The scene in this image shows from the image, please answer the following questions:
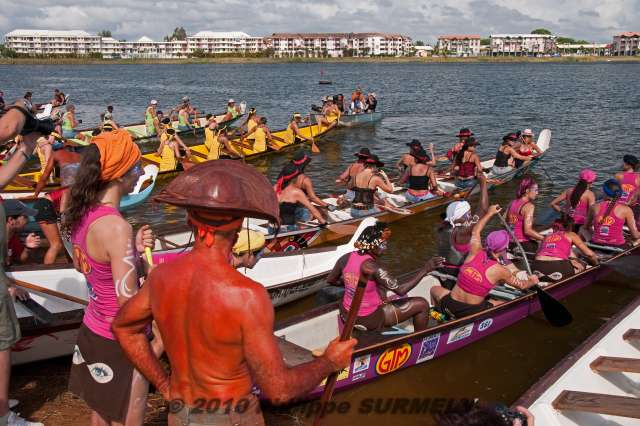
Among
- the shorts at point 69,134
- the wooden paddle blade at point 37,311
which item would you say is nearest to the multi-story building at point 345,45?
the shorts at point 69,134

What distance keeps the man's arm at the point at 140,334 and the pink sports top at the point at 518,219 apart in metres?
8.39

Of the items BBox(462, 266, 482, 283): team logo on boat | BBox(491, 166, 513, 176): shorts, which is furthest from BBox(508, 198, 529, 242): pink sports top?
BBox(491, 166, 513, 176): shorts

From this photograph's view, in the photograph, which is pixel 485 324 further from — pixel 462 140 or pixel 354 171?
pixel 462 140

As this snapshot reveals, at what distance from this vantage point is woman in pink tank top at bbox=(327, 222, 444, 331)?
5789 mm

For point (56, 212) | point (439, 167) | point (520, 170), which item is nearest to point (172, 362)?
point (56, 212)

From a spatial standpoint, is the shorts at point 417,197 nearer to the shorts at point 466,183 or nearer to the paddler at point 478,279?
the shorts at point 466,183

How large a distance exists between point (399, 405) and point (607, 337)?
2479 mm

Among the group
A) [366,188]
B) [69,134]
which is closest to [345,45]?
[69,134]

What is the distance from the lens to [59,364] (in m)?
6.76

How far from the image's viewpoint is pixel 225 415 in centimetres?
244

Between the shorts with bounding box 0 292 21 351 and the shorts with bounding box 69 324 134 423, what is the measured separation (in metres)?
0.98

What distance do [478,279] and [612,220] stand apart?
450 centimetres

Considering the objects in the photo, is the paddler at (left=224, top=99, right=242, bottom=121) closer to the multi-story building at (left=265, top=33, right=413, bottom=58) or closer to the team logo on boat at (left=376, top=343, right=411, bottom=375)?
the team logo on boat at (left=376, top=343, right=411, bottom=375)

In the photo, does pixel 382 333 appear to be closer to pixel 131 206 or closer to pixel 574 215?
pixel 574 215
